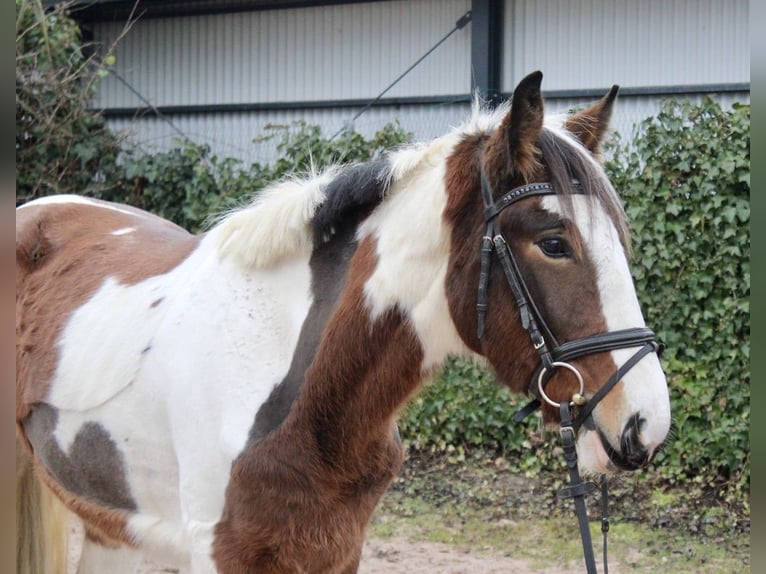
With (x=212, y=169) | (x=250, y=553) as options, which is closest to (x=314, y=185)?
(x=250, y=553)

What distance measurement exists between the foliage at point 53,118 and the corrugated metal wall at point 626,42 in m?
3.84

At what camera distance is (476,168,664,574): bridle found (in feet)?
6.53

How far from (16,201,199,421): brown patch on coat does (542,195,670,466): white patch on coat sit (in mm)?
1512

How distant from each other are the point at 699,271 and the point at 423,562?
98.9 inches

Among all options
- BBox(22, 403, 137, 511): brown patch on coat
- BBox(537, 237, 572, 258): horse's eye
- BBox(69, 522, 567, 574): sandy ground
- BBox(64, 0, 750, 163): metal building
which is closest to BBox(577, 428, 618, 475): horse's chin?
BBox(537, 237, 572, 258): horse's eye

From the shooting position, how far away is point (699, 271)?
5539mm

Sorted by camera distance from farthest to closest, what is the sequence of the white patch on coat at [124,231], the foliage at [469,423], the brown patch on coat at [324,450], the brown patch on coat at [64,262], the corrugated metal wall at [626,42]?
the corrugated metal wall at [626,42], the foliage at [469,423], the white patch on coat at [124,231], the brown patch on coat at [64,262], the brown patch on coat at [324,450]

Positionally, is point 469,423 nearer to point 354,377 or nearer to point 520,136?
point 354,377

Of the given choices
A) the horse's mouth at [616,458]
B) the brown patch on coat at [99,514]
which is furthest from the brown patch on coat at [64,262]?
the horse's mouth at [616,458]

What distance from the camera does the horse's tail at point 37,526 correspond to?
139 inches

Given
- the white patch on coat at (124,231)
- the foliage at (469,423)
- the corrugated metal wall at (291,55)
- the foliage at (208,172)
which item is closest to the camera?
the white patch on coat at (124,231)

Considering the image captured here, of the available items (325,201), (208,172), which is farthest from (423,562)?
(208,172)

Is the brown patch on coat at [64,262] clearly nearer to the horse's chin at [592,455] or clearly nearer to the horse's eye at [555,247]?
the horse's eye at [555,247]

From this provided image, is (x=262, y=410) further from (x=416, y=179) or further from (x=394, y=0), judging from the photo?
(x=394, y=0)
